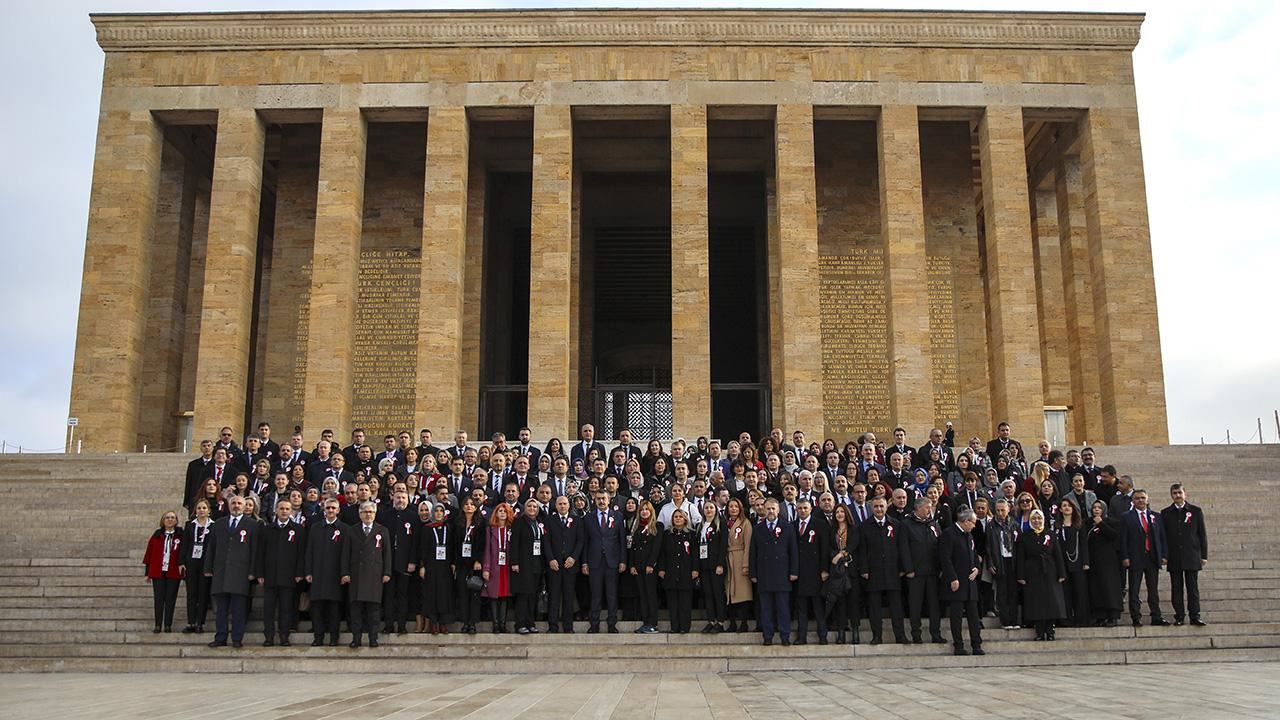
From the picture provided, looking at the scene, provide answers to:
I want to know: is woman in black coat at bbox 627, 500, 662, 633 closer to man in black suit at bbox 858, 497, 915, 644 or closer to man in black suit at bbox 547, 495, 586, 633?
man in black suit at bbox 547, 495, 586, 633

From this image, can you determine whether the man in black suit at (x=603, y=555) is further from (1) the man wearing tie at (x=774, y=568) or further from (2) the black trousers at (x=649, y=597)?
(1) the man wearing tie at (x=774, y=568)

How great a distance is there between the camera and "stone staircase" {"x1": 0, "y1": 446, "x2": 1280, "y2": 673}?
9891mm

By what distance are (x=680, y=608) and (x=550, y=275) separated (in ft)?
37.3


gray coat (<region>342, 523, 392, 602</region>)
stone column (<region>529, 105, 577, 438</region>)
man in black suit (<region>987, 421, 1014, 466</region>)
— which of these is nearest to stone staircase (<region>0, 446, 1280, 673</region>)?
gray coat (<region>342, 523, 392, 602</region>)

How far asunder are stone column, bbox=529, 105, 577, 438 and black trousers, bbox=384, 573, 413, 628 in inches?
370

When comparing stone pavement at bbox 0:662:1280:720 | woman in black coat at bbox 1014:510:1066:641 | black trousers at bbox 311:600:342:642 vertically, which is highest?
woman in black coat at bbox 1014:510:1066:641

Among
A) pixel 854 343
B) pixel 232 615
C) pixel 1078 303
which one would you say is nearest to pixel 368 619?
pixel 232 615

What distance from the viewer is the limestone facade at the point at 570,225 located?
20969 millimetres

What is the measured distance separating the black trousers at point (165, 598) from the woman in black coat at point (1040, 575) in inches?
330

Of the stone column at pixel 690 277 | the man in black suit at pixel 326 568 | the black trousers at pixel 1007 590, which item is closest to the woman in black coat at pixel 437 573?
the man in black suit at pixel 326 568

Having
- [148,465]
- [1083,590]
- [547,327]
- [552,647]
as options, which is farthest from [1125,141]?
[148,465]

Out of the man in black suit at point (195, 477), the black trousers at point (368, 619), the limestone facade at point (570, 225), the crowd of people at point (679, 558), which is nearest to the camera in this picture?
the black trousers at point (368, 619)

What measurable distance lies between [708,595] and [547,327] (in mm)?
10866

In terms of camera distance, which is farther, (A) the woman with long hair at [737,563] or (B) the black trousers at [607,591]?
(B) the black trousers at [607,591]
